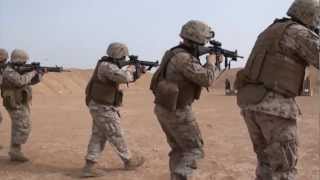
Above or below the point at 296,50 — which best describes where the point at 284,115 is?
below

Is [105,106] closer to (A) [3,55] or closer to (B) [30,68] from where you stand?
(B) [30,68]

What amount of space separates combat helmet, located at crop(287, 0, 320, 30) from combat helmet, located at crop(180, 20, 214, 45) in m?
1.15

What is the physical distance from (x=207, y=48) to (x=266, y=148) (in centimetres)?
147

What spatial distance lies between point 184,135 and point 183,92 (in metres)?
0.43

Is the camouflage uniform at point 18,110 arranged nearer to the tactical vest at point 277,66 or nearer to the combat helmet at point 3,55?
the combat helmet at point 3,55

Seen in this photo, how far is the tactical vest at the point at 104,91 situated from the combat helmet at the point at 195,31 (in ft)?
5.86

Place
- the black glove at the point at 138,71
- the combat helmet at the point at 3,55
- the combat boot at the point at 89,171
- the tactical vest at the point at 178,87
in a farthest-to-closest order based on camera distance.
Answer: the combat helmet at the point at 3,55 < the black glove at the point at 138,71 < the combat boot at the point at 89,171 < the tactical vest at the point at 178,87

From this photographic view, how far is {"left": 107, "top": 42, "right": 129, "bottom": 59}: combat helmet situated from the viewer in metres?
7.24

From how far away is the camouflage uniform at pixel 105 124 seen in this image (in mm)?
7125

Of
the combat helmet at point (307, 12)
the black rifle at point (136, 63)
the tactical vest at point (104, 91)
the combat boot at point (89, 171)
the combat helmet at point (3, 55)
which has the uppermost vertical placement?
the combat helmet at point (307, 12)

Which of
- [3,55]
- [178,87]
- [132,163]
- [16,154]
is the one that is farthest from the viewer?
[3,55]

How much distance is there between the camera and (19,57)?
8242 mm

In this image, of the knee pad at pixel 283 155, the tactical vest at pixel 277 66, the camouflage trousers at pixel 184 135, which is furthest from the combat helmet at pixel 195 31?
the knee pad at pixel 283 155

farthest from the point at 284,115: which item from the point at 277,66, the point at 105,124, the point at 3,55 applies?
the point at 3,55
